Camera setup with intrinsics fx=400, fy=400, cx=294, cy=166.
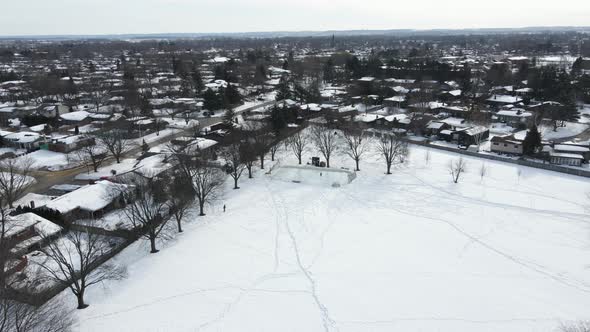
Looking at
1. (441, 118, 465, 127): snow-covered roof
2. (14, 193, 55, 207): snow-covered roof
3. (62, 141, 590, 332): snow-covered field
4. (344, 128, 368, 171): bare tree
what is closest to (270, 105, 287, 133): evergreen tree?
(344, 128, 368, 171): bare tree

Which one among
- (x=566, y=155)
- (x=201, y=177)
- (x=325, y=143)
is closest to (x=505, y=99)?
(x=566, y=155)

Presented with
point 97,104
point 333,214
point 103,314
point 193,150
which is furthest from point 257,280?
point 97,104

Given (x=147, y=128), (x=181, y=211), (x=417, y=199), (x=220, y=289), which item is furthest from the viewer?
(x=147, y=128)

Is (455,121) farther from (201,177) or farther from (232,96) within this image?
(201,177)

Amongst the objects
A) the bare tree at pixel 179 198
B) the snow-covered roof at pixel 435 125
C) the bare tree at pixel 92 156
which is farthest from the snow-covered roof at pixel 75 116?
the snow-covered roof at pixel 435 125

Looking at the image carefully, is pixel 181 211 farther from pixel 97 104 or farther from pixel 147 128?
pixel 97 104

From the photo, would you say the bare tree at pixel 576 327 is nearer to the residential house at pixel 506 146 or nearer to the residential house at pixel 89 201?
the residential house at pixel 89 201

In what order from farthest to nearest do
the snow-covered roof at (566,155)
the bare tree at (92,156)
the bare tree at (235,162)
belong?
the snow-covered roof at (566,155) < the bare tree at (92,156) < the bare tree at (235,162)
